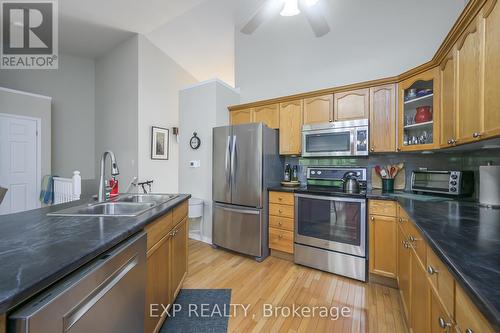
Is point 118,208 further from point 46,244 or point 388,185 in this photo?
point 388,185

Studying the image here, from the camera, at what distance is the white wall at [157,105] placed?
4137mm

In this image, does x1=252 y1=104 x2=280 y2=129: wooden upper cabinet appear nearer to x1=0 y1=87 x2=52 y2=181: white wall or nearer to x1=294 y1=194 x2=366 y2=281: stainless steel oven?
x1=294 y1=194 x2=366 y2=281: stainless steel oven

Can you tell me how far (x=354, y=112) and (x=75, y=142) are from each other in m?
5.49

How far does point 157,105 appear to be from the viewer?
176 inches

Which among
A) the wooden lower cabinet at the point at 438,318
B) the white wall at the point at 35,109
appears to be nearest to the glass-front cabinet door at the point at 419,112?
the wooden lower cabinet at the point at 438,318

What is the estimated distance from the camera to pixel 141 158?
409 cm

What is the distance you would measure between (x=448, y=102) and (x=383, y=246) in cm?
138

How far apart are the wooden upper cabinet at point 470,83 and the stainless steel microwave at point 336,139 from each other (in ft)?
3.10

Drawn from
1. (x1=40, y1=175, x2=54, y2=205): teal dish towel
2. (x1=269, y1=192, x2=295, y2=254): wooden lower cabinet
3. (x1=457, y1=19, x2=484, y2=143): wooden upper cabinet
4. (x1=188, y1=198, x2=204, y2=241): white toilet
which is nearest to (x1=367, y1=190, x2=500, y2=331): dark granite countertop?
(x1=457, y1=19, x2=484, y2=143): wooden upper cabinet

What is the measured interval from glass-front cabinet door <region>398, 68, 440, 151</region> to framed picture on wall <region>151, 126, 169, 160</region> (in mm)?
4070

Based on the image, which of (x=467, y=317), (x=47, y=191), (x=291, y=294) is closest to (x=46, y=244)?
(x=467, y=317)

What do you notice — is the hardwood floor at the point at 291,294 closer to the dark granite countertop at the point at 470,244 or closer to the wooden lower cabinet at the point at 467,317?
the dark granite countertop at the point at 470,244

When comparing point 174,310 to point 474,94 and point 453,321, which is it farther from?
point 474,94

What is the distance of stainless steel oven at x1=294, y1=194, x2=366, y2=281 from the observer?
2.23 m
